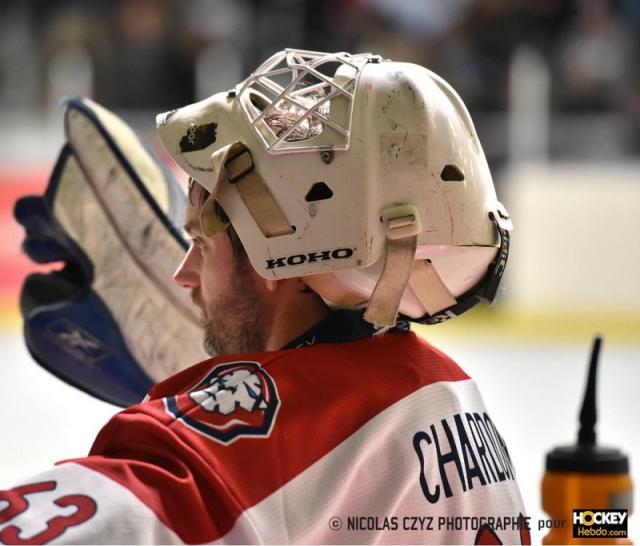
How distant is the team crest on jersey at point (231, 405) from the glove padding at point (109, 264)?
0.71 metres

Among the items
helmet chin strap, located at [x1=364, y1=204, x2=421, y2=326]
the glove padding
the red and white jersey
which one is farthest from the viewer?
the glove padding

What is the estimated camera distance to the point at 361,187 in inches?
57.7

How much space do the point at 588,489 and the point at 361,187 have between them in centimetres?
Result: 55

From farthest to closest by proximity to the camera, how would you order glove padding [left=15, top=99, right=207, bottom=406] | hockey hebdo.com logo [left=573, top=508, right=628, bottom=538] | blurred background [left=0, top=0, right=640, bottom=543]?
blurred background [left=0, top=0, right=640, bottom=543], glove padding [left=15, top=99, right=207, bottom=406], hockey hebdo.com logo [left=573, top=508, right=628, bottom=538]

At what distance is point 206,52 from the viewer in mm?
7938

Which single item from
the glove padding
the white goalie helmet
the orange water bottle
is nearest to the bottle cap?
the orange water bottle

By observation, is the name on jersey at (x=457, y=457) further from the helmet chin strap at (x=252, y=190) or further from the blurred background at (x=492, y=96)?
the blurred background at (x=492, y=96)

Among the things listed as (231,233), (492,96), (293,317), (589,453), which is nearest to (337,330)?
(293,317)

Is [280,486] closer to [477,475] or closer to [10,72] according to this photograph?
[477,475]

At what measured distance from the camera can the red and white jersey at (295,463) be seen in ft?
4.10

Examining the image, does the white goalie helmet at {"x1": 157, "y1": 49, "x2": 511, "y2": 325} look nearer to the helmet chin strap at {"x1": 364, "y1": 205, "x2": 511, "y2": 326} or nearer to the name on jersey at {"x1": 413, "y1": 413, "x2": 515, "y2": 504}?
the helmet chin strap at {"x1": 364, "y1": 205, "x2": 511, "y2": 326}

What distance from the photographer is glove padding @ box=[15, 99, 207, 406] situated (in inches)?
83.3

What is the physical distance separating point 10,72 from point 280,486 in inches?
270

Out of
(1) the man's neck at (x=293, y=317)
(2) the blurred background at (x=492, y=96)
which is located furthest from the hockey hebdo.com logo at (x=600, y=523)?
(2) the blurred background at (x=492, y=96)
